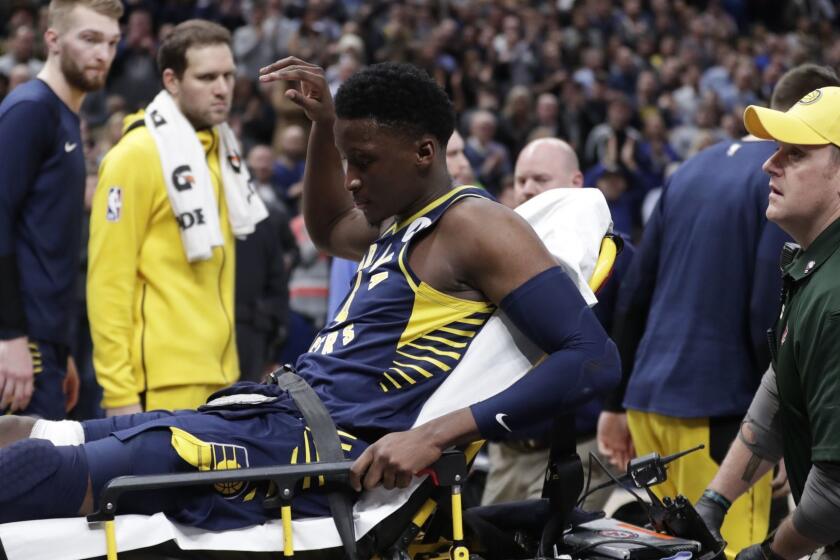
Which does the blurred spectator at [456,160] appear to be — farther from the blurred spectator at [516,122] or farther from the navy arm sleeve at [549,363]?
the blurred spectator at [516,122]

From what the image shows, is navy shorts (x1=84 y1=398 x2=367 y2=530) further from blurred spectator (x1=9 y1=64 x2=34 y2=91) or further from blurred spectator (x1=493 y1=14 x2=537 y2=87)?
blurred spectator (x1=493 y1=14 x2=537 y2=87)

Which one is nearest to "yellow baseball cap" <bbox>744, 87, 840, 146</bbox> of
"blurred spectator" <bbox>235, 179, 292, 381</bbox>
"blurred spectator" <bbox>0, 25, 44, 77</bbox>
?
"blurred spectator" <bbox>235, 179, 292, 381</bbox>

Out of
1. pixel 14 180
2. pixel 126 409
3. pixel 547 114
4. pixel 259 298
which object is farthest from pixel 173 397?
pixel 547 114

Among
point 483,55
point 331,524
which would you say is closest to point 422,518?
point 331,524

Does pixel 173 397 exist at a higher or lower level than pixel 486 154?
higher

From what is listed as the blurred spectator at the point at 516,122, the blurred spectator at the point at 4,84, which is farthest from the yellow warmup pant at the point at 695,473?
the blurred spectator at the point at 516,122

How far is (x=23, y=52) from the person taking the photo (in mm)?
12156

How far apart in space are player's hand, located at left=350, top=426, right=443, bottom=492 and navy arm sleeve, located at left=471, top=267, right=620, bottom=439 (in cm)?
16

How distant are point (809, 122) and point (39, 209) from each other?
2770 millimetres

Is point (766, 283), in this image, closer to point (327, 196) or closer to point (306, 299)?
point (327, 196)

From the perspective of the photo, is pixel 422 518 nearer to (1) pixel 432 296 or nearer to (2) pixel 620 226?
(1) pixel 432 296

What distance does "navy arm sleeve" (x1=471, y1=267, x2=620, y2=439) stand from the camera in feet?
9.52

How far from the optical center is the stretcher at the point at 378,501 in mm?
2691

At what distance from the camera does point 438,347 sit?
3072mm
